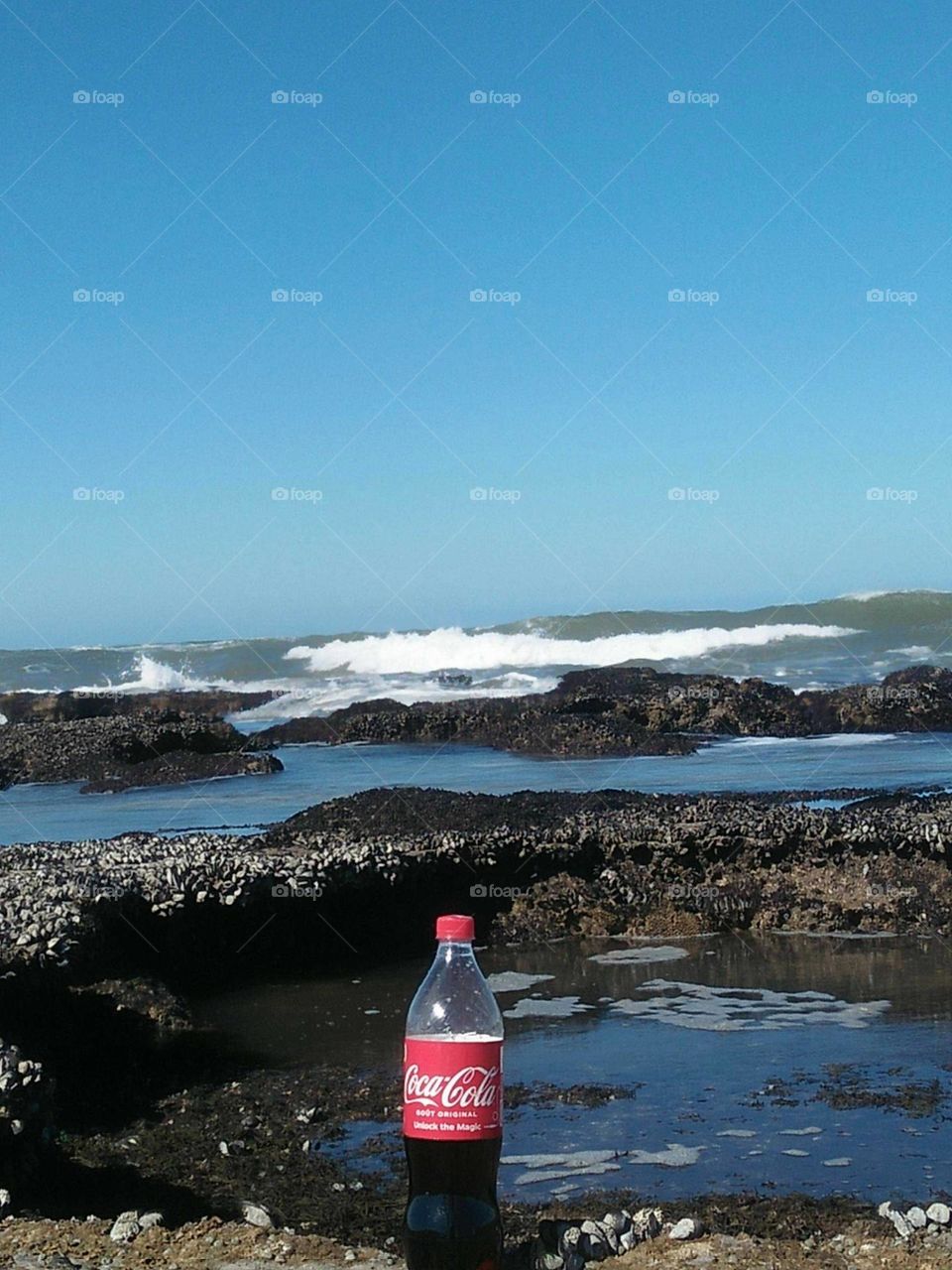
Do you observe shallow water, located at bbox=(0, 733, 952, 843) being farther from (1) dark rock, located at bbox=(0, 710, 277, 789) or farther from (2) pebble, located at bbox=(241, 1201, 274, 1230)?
(2) pebble, located at bbox=(241, 1201, 274, 1230)

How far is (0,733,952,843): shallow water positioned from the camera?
18859 millimetres

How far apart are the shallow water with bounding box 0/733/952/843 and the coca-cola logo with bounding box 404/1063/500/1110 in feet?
44.0

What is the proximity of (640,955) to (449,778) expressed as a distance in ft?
35.9

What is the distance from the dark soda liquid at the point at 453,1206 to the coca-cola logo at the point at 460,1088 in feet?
0.49

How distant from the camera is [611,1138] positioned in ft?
20.9

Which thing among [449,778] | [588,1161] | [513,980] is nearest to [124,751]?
[449,778]

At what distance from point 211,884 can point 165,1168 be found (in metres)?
5.02

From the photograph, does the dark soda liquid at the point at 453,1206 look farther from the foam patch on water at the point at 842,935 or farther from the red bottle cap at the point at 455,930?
the foam patch on water at the point at 842,935

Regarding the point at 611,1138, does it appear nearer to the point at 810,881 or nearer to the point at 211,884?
the point at 211,884

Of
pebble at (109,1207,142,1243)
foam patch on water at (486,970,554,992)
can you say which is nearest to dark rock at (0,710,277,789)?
foam patch on water at (486,970,554,992)

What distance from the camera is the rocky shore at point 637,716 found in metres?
24.2

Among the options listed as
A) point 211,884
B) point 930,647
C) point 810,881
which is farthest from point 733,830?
point 930,647

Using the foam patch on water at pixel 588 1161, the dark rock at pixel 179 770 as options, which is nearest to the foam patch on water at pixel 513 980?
the foam patch on water at pixel 588 1161

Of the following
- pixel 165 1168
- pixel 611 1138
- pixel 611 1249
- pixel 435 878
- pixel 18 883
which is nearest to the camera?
pixel 611 1249
